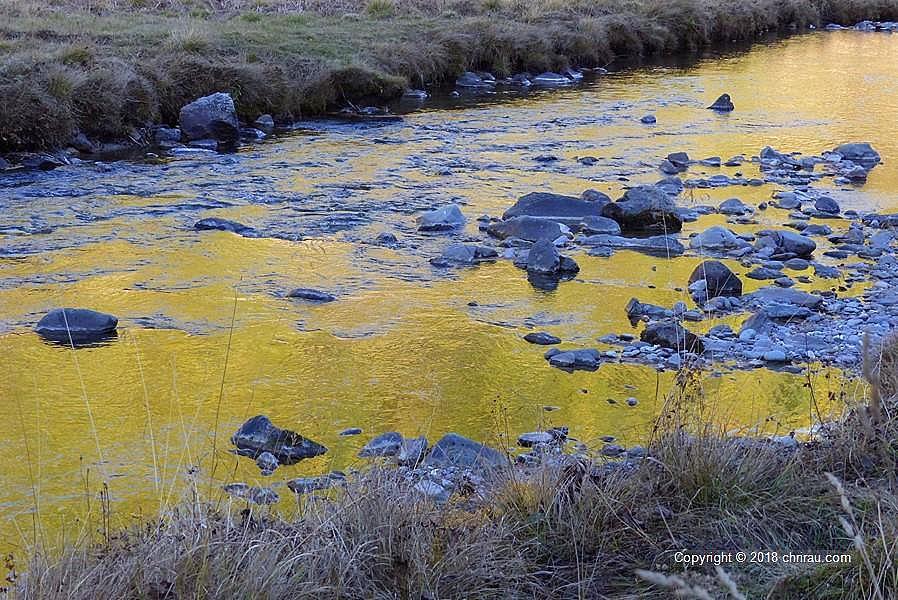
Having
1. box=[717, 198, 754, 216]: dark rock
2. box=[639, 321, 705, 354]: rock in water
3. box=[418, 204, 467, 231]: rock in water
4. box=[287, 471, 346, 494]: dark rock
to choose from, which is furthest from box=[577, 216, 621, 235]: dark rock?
box=[287, 471, 346, 494]: dark rock

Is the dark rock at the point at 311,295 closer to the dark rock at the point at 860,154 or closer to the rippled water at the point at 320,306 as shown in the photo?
the rippled water at the point at 320,306

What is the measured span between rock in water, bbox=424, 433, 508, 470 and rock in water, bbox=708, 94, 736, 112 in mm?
12657

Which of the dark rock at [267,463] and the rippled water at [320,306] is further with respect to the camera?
the rippled water at [320,306]

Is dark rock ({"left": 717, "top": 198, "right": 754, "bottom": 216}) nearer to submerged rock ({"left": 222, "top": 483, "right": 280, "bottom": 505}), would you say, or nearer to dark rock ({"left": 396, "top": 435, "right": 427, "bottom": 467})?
dark rock ({"left": 396, "top": 435, "right": 427, "bottom": 467})

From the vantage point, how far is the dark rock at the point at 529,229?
32.3 feet

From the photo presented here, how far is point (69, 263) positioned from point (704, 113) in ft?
35.8

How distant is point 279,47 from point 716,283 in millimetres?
11321

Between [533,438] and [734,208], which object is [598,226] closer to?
[734,208]

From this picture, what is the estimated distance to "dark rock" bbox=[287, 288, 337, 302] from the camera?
8.16 meters

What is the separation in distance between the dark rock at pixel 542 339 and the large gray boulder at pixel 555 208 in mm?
3127

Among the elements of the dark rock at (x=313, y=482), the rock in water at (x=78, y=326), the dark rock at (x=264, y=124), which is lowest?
the dark rock at (x=313, y=482)

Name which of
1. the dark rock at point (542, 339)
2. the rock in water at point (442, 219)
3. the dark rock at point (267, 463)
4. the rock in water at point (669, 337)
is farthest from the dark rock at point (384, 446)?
the rock in water at point (442, 219)

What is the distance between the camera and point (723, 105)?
55.2 feet

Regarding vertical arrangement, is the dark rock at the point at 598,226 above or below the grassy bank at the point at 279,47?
below
